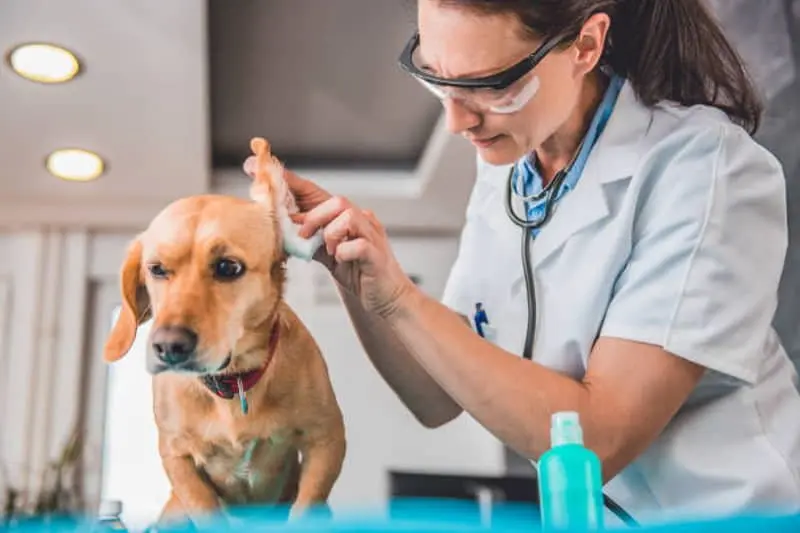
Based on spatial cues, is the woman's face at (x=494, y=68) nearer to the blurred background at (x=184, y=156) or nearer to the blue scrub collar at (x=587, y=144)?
the blue scrub collar at (x=587, y=144)

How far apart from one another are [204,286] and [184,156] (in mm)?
941

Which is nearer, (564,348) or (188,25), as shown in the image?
(564,348)

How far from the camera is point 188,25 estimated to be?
1.96 metres

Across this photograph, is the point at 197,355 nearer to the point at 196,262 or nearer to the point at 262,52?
the point at 196,262

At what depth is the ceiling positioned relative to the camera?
184cm

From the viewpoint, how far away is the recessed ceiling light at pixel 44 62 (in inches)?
75.0

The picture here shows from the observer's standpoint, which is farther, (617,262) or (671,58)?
(671,58)

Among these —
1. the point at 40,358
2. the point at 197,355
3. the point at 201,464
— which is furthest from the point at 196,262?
the point at 40,358

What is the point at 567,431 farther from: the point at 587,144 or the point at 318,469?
the point at 587,144

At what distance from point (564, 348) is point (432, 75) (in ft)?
1.12

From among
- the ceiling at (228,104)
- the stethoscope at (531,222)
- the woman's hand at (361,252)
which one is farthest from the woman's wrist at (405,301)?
the ceiling at (228,104)

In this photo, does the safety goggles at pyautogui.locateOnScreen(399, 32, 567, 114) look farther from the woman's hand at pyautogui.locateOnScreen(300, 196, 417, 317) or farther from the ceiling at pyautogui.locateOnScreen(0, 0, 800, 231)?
the ceiling at pyautogui.locateOnScreen(0, 0, 800, 231)

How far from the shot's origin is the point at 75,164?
1.96 m

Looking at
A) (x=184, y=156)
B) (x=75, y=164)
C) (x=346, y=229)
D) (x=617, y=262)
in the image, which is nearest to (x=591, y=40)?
(x=617, y=262)
